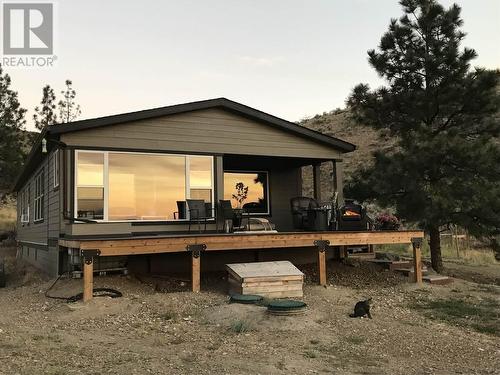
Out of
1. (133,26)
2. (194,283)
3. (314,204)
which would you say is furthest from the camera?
(133,26)

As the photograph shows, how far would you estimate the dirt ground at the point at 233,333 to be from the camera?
4641 mm

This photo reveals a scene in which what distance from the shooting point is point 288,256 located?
37.3 ft

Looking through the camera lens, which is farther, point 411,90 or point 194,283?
point 411,90

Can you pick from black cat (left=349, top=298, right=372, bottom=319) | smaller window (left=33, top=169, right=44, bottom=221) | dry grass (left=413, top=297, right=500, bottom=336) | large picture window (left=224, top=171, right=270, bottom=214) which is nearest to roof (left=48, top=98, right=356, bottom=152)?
large picture window (left=224, top=171, right=270, bottom=214)

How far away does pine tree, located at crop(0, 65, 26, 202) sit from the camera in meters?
23.1

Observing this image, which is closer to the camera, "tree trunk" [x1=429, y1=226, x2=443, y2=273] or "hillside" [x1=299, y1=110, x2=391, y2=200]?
"tree trunk" [x1=429, y1=226, x2=443, y2=273]

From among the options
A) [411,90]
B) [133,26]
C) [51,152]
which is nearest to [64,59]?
[133,26]

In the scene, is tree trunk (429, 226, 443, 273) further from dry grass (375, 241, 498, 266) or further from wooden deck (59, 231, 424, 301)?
dry grass (375, 241, 498, 266)

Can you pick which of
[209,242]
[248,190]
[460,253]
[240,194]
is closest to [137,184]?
[209,242]

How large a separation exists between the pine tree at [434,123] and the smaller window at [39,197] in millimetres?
8400

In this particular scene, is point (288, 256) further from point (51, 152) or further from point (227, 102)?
point (51, 152)

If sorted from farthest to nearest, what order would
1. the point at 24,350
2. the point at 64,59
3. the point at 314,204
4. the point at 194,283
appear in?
1. the point at 64,59
2. the point at 314,204
3. the point at 194,283
4. the point at 24,350

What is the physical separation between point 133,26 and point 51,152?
4.86 metres

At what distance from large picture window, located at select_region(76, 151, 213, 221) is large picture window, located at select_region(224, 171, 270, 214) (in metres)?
2.39
